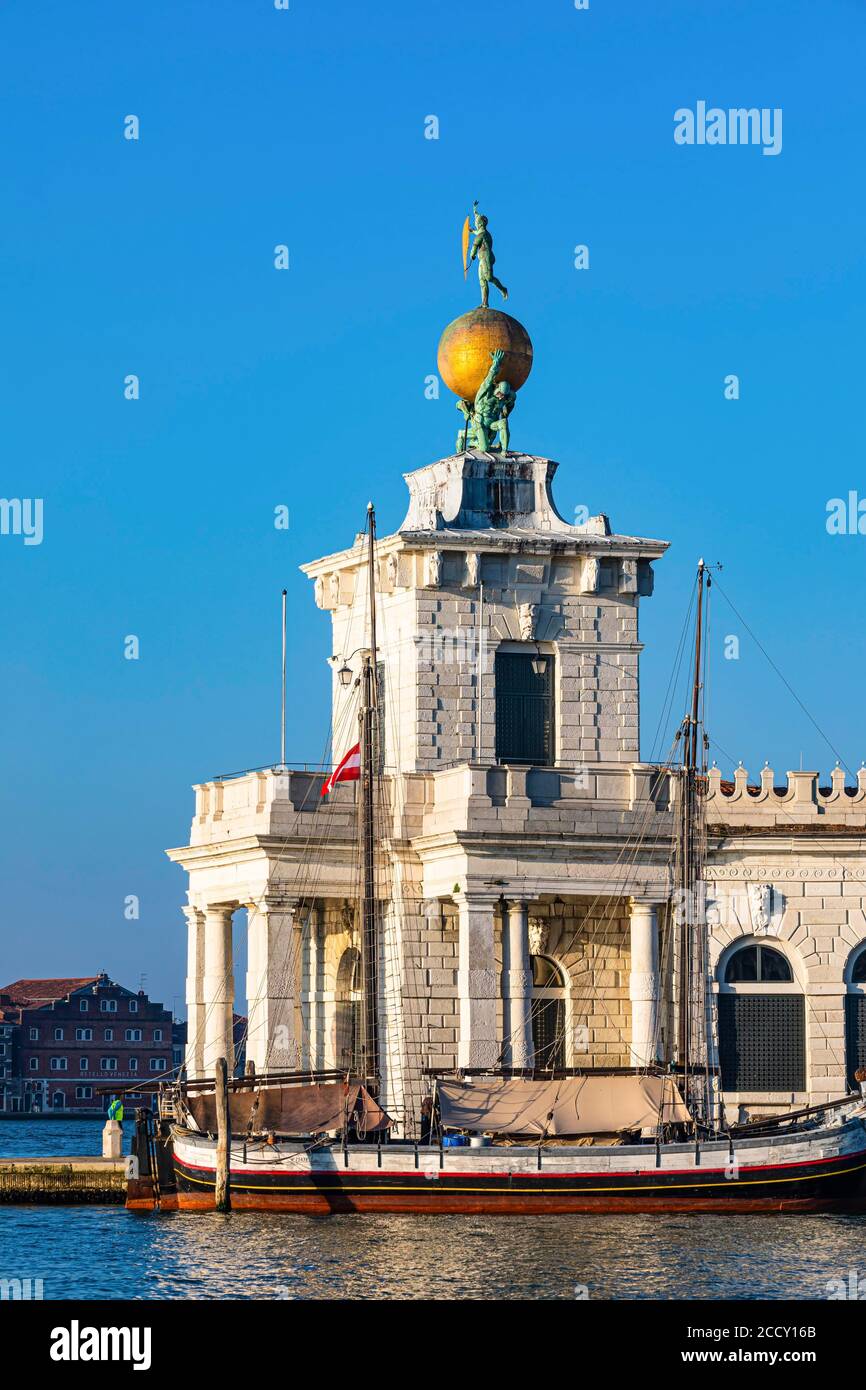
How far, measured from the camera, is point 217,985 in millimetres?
73250

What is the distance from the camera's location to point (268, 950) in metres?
67.8

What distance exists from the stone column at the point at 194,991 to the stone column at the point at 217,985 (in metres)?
0.19

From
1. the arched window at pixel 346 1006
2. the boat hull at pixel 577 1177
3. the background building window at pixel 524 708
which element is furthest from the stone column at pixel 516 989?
the arched window at pixel 346 1006

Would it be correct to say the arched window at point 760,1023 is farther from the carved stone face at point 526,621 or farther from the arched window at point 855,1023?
the carved stone face at point 526,621

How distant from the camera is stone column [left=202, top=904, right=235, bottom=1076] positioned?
7275cm

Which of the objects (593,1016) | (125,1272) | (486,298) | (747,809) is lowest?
(125,1272)

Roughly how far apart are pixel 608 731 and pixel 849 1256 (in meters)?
21.8

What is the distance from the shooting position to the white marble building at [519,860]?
67.7 meters

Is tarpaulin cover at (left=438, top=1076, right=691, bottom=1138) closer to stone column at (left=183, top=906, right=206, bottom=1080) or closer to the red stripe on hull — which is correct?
the red stripe on hull

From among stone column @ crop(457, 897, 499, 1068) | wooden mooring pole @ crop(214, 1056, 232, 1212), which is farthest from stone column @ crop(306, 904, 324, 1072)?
wooden mooring pole @ crop(214, 1056, 232, 1212)

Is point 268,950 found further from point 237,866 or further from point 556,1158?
point 556,1158
